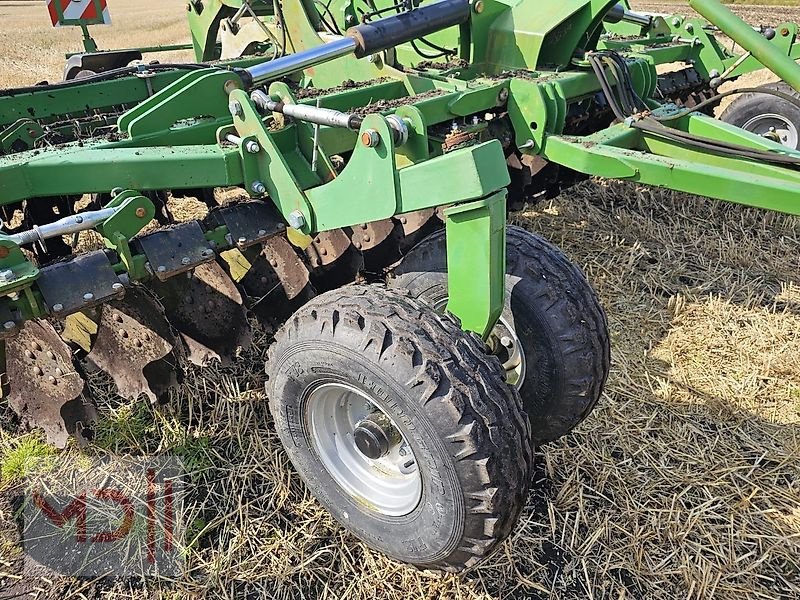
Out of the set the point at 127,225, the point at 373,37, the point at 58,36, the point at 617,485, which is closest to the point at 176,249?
the point at 127,225

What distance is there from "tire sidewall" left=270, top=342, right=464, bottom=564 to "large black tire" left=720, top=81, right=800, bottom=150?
4487 millimetres

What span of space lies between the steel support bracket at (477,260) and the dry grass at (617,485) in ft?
3.28

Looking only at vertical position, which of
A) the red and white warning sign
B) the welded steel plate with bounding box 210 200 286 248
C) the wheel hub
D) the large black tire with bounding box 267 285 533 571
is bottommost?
the wheel hub

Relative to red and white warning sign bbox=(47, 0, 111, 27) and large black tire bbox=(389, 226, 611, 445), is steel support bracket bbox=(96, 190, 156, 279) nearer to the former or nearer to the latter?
large black tire bbox=(389, 226, 611, 445)

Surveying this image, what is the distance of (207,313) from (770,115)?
4590 millimetres

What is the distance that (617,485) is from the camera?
2.76 meters

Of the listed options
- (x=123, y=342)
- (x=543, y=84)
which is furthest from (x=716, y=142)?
(x=123, y=342)

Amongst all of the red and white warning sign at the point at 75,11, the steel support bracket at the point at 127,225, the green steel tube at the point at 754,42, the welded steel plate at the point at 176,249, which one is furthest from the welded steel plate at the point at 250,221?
the red and white warning sign at the point at 75,11

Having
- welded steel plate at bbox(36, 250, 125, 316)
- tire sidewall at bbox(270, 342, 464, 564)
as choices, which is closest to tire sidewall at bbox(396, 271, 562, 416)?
tire sidewall at bbox(270, 342, 464, 564)

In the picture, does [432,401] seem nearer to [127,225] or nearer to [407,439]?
[407,439]

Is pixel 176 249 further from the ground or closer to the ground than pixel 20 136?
closer to the ground

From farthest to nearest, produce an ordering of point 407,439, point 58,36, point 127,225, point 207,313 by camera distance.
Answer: point 58,36 → point 207,313 → point 127,225 → point 407,439

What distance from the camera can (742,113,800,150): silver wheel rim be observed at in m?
5.03

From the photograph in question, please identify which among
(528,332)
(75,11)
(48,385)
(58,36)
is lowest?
(58,36)
